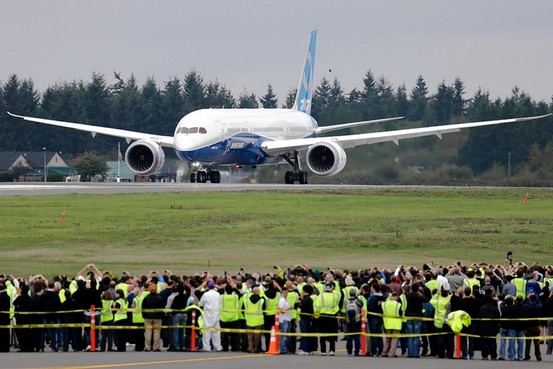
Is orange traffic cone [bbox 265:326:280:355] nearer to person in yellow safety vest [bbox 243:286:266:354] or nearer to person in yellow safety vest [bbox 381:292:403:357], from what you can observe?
person in yellow safety vest [bbox 243:286:266:354]

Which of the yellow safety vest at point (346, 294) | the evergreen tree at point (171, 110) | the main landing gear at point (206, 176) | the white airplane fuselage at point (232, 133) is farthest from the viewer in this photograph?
the evergreen tree at point (171, 110)

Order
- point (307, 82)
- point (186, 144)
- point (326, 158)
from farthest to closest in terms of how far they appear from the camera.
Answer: point (307, 82), point (326, 158), point (186, 144)

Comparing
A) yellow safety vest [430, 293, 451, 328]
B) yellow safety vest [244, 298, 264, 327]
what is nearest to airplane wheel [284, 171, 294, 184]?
yellow safety vest [244, 298, 264, 327]

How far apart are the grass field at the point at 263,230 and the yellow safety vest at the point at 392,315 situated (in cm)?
1798

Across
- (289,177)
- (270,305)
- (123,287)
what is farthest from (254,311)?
(289,177)

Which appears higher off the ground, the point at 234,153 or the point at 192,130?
the point at 192,130

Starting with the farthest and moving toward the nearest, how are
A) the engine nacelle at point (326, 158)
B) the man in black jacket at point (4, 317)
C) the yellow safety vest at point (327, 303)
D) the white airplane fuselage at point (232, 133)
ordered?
the engine nacelle at point (326, 158), the white airplane fuselage at point (232, 133), the man in black jacket at point (4, 317), the yellow safety vest at point (327, 303)

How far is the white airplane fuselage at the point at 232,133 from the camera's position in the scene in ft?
271

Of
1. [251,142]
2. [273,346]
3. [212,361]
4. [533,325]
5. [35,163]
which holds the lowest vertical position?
[212,361]

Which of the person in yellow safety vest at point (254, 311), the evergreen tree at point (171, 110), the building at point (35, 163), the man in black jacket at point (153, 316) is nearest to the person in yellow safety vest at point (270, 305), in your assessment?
the person in yellow safety vest at point (254, 311)

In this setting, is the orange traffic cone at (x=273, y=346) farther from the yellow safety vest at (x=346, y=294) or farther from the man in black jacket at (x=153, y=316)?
the man in black jacket at (x=153, y=316)

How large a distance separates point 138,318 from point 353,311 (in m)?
4.49

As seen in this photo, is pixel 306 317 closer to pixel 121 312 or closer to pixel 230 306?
pixel 230 306

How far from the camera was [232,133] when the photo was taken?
3344 inches
